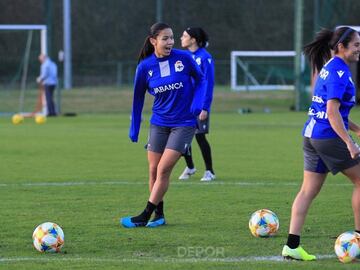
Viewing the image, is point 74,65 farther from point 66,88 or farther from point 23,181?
point 23,181

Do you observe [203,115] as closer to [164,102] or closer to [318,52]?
[164,102]

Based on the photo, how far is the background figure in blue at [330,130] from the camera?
689 centimetres

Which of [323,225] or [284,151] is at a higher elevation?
[323,225]

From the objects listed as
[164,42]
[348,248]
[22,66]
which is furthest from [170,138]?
[22,66]

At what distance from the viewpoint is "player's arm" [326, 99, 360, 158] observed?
683 centimetres

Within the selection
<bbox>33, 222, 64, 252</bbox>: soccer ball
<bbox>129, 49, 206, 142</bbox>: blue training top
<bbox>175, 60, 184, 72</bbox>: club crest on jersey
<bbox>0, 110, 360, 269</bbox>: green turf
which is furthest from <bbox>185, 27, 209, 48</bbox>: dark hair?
<bbox>33, 222, 64, 252</bbox>: soccer ball

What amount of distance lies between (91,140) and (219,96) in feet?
54.2

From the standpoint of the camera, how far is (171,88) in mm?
8820

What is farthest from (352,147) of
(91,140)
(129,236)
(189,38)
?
(91,140)

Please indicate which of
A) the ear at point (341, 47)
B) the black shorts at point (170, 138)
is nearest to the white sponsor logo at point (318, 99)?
the ear at point (341, 47)

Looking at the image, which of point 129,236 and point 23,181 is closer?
point 129,236

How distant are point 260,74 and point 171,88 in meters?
30.1

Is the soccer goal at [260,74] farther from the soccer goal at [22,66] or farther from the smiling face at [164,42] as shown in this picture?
the smiling face at [164,42]

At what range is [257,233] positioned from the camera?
8125 millimetres
